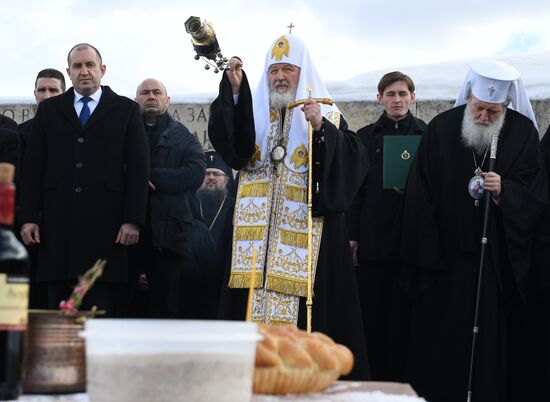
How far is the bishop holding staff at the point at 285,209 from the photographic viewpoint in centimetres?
664

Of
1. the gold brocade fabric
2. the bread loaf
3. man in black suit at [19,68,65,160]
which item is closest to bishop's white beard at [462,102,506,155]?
the gold brocade fabric

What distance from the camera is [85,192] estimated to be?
268 inches

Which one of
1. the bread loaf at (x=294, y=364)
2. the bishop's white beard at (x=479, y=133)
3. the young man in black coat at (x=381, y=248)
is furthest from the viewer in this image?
the young man in black coat at (x=381, y=248)

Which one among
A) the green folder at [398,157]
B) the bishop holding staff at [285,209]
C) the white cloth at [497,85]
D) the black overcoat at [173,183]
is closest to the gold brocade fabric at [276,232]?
the bishop holding staff at [285,209]

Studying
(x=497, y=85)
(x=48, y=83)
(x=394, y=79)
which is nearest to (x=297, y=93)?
(x=497, y=85)

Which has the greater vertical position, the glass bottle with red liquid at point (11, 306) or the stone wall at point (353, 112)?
the stone wall at point (353, 112)

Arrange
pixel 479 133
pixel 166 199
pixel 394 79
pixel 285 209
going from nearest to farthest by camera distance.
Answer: pixel 285 209 → pixel 479 133 → pixel 166 199 → pixel 394 79

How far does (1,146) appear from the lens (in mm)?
7188

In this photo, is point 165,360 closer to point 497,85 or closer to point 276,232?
point 276,232

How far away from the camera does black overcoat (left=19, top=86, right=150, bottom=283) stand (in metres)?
6.75

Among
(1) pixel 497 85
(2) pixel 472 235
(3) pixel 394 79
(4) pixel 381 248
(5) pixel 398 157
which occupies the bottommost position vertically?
(4) pixel 381 248

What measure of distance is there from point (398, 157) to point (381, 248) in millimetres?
697

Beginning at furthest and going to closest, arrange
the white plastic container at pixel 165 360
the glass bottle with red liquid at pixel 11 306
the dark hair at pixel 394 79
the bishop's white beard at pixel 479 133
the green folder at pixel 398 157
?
the dark hair at pixel 394 79 → the green folder at pixel 398 157 → the bishop's white beard at pixel 479 133 → the glass bottle with red liquid at pixel 11 306 → the white plastic container at pixel 165 360

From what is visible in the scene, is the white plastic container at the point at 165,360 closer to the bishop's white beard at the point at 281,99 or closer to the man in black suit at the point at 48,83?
the bishop's white beard at the point at 281,99
